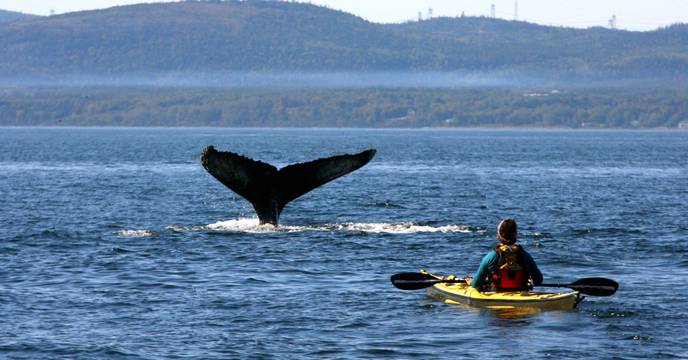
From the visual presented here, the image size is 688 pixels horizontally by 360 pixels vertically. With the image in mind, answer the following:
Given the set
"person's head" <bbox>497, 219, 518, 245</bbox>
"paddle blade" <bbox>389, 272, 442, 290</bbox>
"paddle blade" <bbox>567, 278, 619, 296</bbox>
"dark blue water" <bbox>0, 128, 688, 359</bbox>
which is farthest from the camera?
"paddle blade" <bbox>389, 272, 442, 290</bbox>

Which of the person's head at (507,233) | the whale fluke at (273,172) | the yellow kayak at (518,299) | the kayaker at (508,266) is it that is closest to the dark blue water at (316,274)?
the yellow kayak at (518,299)

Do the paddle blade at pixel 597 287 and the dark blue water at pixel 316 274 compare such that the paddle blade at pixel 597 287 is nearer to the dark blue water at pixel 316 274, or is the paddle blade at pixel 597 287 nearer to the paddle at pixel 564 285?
the paddle at pixel 564 285

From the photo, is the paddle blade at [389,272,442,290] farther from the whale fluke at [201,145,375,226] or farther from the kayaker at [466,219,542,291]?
the whale fluke at [201,145,375,226]

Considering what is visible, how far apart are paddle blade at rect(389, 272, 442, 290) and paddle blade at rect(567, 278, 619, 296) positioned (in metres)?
2.22

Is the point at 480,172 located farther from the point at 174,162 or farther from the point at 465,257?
the point at 465,257

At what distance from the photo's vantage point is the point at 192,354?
16.5 m

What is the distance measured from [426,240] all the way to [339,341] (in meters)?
11.5

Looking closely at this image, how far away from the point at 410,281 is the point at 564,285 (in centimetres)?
241

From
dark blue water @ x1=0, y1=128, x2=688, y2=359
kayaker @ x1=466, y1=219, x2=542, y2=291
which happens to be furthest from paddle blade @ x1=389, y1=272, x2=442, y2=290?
kayaker @ x1=466, y1=219, x2=542, y2=291

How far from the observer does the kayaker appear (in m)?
18.7

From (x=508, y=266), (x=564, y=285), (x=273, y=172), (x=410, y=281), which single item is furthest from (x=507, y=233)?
(x=273, y=172)

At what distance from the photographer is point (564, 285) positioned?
19.5 metres

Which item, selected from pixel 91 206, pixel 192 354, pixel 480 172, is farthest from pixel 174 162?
pixel 192 354

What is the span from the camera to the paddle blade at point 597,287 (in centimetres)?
1944
